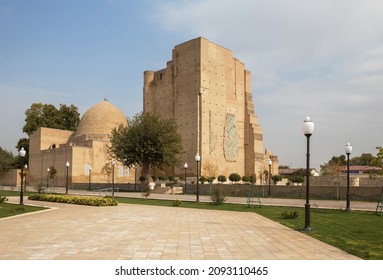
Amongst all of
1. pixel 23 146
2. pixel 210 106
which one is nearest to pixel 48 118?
pixel 23 146

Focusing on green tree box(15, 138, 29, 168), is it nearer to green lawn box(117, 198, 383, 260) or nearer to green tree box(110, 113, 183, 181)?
green tree box(110, 113, 183, 181)

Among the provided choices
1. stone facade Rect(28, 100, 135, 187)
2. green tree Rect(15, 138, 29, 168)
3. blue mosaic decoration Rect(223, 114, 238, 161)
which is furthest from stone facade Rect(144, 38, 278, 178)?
green tree Rect(15, 138, 29, 168)

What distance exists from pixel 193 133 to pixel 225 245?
137 ft

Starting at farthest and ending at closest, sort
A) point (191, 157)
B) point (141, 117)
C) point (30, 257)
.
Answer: point (191, 157)
point (141, 117)
point (30, 257)

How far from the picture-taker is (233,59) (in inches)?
2211

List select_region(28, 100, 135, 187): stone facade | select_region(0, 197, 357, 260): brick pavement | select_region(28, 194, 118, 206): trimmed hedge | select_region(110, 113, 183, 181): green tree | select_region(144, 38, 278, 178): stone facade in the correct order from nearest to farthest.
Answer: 1. select_region(0, 197, 357, 260): brick pavement
2. select_region(28, 194, 118, 206): trimmed hedge
3. select_region(110, 113, 183, 181): green tree
4. select_region(144, 38, 278, 178): stone facade
5. select_region(28, 100, 135, 187): stone facade

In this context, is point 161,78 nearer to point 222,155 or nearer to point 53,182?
point 222,155

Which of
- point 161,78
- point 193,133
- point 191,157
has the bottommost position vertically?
point 191,157

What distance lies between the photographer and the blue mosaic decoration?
5309cm

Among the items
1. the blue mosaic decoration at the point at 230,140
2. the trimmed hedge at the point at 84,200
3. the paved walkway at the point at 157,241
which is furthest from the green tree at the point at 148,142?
the paved walkway at the point at 157,241

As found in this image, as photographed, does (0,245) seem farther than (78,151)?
No

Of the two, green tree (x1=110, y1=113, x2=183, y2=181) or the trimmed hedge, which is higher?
green tree (x1=110, y1=113, x2=183, y2=181)

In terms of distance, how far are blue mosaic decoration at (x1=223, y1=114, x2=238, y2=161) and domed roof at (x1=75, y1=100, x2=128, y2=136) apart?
733 inches

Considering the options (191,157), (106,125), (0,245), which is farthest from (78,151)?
(0,245)
